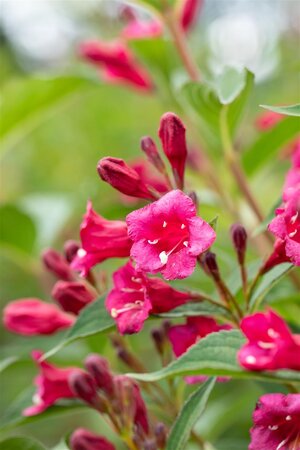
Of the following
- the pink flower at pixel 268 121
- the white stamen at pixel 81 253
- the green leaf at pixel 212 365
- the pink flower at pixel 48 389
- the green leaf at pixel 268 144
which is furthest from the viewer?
the pink flower at pixel 268 121

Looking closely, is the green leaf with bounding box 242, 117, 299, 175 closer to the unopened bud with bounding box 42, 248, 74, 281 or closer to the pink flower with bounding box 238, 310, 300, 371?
the unopened bud with bounding box 42, 248, 74, 281

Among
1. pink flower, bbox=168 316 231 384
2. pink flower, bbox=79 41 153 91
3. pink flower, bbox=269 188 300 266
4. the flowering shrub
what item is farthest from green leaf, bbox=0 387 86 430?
pink flower, bbox=79 41 153 91

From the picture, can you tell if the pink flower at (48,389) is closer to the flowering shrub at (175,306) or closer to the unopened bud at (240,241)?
the flowering shrub at (175,306)

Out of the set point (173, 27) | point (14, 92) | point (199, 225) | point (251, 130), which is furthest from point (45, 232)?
point (251, 130)

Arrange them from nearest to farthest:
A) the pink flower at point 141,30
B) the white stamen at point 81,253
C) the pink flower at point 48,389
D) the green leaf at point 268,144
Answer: the white stamen at point 81,253
the pink flower at point 48,389
the green leaf at point 268,144
the pink flower at point 141,30

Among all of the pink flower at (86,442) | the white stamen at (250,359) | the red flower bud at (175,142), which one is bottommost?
the pink flower at (86,442)

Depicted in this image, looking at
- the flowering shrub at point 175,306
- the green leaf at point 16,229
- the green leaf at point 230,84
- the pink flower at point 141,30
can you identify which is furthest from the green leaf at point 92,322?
the pink flower at point 141,30
